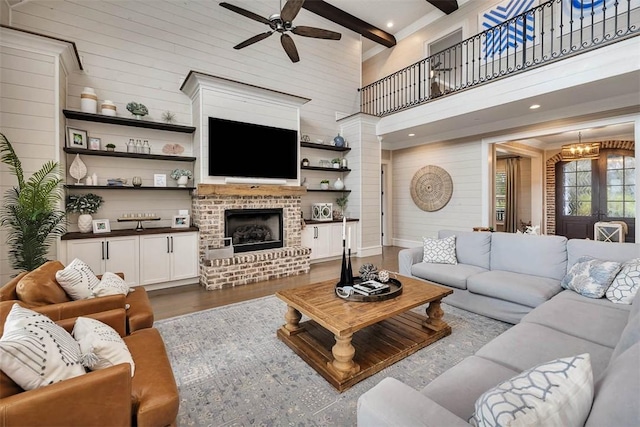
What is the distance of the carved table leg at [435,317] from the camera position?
2711 millimetres

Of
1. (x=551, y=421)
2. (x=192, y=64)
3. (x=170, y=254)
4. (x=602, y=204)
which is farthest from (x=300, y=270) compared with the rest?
(x=602, y=204)

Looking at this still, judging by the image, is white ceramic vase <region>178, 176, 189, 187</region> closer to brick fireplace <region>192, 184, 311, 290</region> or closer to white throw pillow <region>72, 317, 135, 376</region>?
brick fireplace <region>192, 184, 311, 290</region>

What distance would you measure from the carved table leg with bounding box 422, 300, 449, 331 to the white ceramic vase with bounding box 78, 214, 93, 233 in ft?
15.2

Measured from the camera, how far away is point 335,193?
282 inches

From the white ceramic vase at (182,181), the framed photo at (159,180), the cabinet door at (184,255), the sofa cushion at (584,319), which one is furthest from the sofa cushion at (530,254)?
the framed photo at (159,180)

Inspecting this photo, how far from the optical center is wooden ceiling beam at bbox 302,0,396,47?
6.38 m

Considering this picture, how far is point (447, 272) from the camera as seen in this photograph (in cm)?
346

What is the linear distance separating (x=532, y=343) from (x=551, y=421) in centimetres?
112

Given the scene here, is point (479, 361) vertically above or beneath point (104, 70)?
beneath

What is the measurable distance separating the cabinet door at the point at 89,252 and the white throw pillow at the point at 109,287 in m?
1.64

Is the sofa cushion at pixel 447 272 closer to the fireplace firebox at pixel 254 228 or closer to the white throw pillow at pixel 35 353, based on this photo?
the fireplace firebox at pixel 254 228

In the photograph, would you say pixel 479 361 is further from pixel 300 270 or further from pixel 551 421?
pixel 300 270

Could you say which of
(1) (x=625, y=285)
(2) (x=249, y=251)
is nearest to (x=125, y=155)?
(2) (x=249, y=251)

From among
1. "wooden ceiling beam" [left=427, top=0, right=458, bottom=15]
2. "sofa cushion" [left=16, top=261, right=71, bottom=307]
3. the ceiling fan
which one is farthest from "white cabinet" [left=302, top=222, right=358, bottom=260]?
"wooden ceiling beam" [left=427, top=0, right=458, bottom=15]
